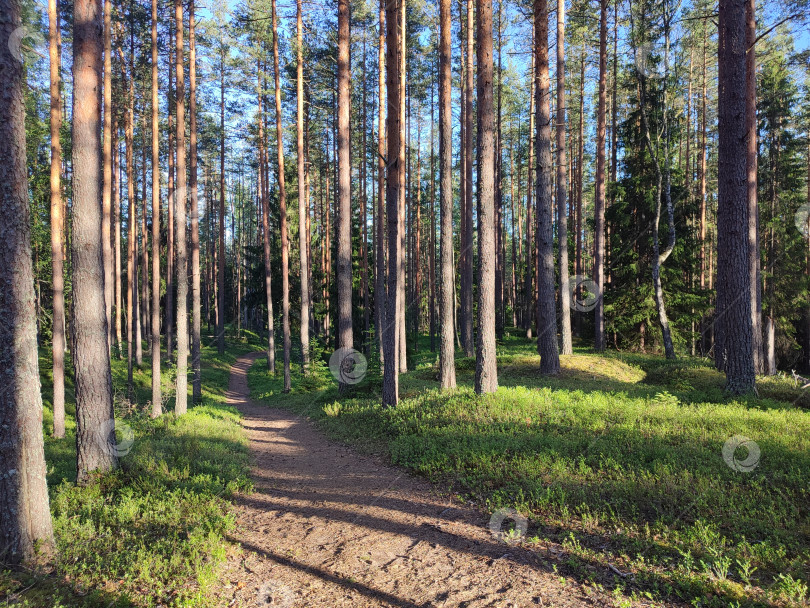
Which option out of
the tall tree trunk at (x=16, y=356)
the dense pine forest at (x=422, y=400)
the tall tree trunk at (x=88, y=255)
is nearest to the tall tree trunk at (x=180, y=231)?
the dense pine forest at (x=422, y=400)

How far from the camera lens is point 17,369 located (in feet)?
14.2

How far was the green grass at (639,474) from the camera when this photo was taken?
3.76 meters

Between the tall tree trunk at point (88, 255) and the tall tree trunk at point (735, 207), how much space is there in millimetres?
11867

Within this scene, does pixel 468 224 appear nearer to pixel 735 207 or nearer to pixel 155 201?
pixel 735 207

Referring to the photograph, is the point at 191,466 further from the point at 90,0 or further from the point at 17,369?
the point at 90,0

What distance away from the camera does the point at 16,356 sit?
14.2 feet

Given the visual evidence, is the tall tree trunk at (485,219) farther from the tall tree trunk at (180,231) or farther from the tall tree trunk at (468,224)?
Result: the tall tree trunk at (180,231)

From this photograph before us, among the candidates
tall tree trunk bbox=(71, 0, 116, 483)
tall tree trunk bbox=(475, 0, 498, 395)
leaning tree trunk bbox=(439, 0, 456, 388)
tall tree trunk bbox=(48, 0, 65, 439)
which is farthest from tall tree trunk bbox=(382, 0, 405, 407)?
tall tree trunk bbox=(48, 0, 65, 439)

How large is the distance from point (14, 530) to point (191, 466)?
3.12m

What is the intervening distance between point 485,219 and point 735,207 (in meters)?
5.26

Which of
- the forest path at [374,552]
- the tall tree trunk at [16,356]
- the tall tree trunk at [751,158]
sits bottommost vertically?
the forest path at [374,552]

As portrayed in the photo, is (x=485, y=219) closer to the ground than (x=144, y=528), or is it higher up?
higher up

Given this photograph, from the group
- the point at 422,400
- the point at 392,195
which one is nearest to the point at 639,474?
the point at 422,400

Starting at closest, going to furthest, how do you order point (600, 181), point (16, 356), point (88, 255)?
point (16, 356) < point (88, 255) < point (600, 181)
